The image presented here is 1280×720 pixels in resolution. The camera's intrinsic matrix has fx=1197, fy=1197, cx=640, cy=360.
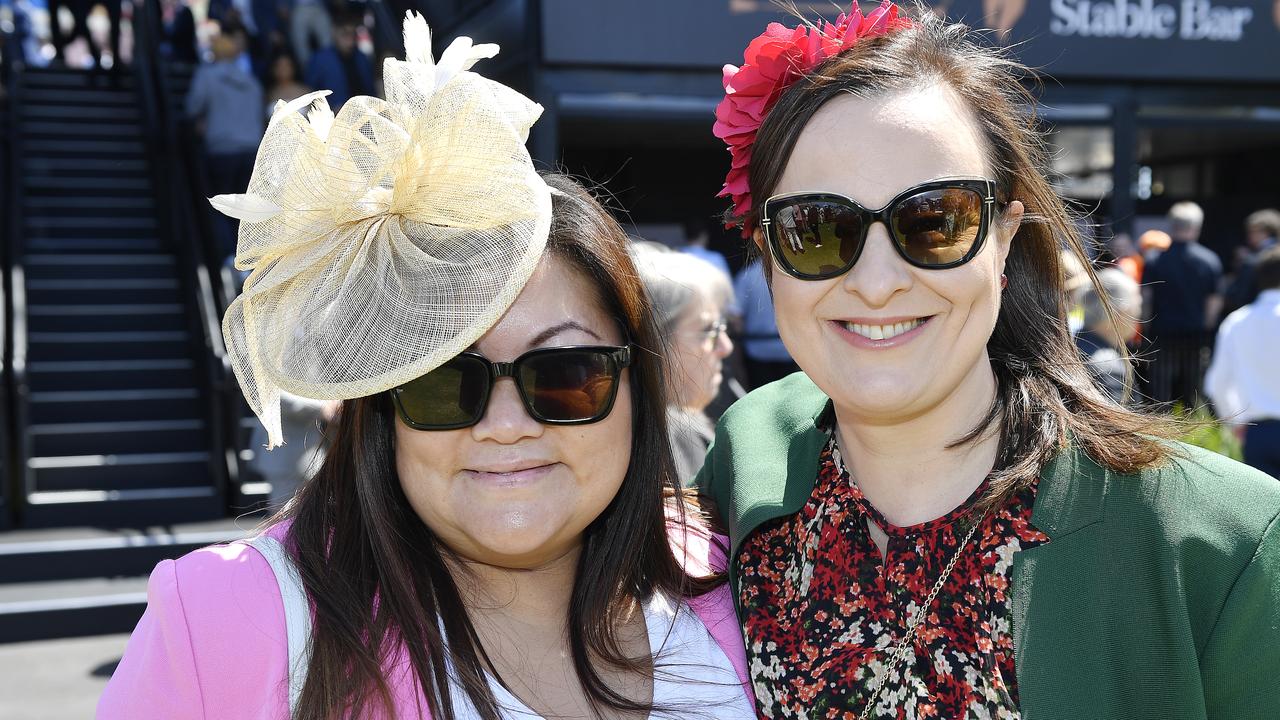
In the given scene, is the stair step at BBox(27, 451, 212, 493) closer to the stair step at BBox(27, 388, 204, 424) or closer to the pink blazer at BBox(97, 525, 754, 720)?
the stair step at BBox(27, 388, 204, 424)

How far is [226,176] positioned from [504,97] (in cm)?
864

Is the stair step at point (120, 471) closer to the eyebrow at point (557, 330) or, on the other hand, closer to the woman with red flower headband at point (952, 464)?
the eyebrow at point (557, 330)

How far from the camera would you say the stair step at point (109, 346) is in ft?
29.5

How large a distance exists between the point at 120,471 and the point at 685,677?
280 inches

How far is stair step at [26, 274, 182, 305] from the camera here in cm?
946

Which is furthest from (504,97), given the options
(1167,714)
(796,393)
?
(1167,714)

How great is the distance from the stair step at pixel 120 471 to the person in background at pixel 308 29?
209 inches

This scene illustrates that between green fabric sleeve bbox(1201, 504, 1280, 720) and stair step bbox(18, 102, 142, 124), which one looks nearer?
green fabric sleeve bbox(1201, 504, 1280, 720)

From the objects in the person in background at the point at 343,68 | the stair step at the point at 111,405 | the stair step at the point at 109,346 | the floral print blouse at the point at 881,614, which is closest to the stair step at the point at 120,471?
the stair step at the point at 111,405

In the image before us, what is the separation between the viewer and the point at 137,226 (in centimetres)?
1046

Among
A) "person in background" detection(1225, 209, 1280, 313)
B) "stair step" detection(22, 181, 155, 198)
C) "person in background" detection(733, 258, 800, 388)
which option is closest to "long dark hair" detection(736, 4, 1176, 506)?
"person in background" detection(733, 258, 800, 388)

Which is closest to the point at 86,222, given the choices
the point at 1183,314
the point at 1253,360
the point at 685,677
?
the point at 1253,360

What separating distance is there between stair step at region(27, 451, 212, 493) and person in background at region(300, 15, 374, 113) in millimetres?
3319

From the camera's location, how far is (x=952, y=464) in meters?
1.99
